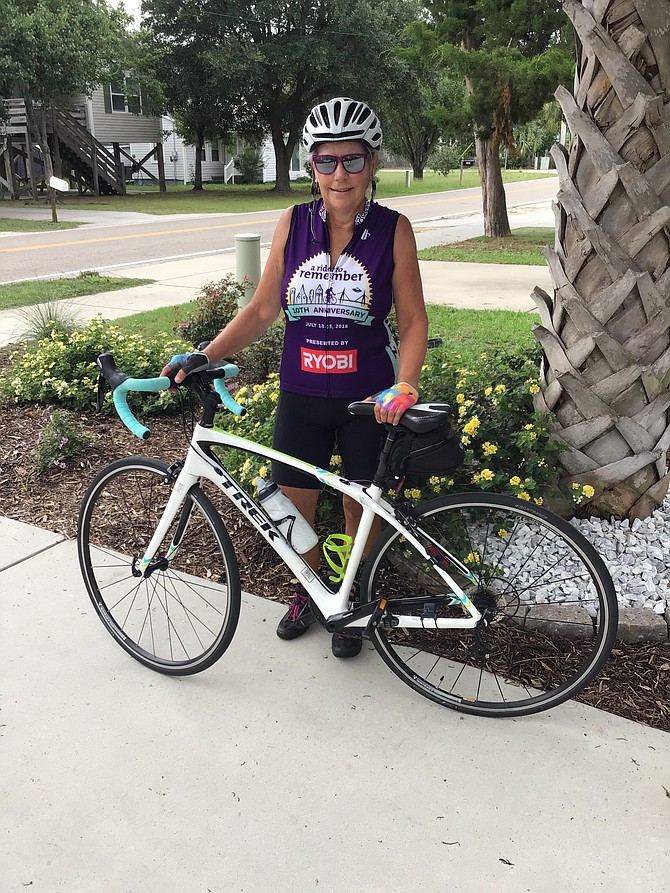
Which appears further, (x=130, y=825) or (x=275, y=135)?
(x=275, y=135)

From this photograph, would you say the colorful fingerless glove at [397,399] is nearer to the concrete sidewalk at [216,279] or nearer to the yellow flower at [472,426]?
the yellow flower at [472,426]

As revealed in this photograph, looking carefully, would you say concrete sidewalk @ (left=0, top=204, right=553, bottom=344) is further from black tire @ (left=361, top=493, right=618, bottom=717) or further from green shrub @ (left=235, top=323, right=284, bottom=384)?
black tire @ (left=361, top=493, right=618, bottom=717)

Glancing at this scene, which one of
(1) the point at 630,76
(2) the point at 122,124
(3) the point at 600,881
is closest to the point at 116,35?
(2) the point at 122,124

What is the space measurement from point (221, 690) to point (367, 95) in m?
30.9

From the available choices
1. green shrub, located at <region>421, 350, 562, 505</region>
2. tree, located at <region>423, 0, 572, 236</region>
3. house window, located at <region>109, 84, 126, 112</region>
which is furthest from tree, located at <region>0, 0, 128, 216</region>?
green shrub, located at <region>421, 350, 562, 505</region>

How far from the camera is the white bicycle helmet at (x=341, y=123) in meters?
2.34

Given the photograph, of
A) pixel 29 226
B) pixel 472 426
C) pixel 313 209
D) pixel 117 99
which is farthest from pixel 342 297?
pixel 117 99

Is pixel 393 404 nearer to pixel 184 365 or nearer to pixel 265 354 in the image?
pixel 184 365

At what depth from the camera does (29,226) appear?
18547 millimetres

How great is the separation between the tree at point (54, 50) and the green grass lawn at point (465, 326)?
18.3 meters

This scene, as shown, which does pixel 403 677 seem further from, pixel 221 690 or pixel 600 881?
pixel 600 881

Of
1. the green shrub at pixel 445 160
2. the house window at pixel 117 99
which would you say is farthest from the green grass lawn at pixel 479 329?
the green shrub at pixel 445 160

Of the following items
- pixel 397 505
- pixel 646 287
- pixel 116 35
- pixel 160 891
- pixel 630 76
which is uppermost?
pixel 116 35

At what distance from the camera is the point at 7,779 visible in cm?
224
